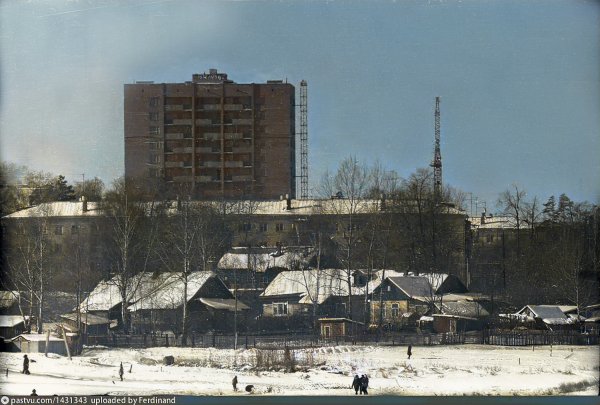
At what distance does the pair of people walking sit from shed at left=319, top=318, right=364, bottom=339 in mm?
1415

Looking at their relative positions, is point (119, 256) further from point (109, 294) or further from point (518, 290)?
point (518, 290)

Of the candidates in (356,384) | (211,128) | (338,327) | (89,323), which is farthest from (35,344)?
(356,384)

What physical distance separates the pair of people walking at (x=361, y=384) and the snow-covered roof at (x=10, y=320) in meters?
3.91

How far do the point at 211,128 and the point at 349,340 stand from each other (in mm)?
2889

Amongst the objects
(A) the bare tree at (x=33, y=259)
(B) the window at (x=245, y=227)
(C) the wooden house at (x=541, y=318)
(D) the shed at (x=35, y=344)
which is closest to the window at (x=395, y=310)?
(C) the wooden house at (x=541, y=318)

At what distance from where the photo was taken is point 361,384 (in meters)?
15.4

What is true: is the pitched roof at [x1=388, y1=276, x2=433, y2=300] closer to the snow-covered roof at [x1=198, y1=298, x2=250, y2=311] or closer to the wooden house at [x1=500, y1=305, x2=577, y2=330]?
the wooden house at [x1=500, y1=305, x2=577, y2=330]

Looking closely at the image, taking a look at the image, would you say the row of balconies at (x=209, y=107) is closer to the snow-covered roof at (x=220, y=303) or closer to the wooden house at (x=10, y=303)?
the snow-covered roof at (x=220, y=303)

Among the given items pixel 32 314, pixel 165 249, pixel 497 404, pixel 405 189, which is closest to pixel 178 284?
pixel 165 249

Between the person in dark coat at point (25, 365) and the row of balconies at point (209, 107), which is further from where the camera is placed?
the row of balconies at point (209, 107)

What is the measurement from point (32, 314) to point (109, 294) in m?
0.91

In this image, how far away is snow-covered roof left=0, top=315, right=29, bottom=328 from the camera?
1647cm

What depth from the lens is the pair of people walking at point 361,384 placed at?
50.6 feet

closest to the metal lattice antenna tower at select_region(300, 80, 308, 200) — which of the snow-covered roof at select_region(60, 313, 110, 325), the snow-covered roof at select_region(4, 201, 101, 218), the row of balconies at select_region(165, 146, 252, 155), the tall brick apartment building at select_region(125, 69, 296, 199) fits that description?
the tall brick apartment building at select_region(125, 69, 296, 199)
